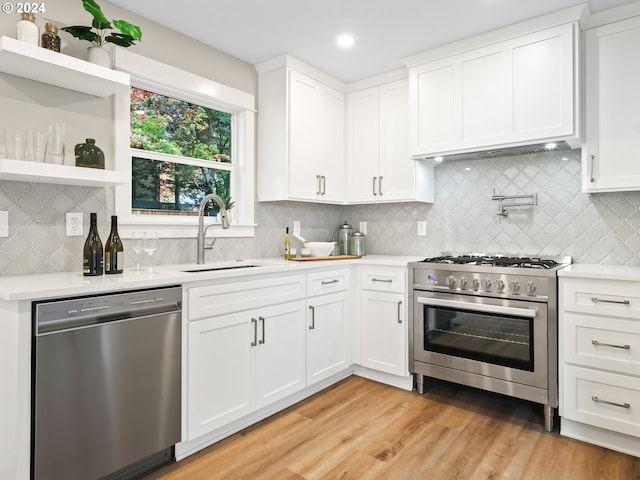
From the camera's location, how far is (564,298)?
90.6 inches

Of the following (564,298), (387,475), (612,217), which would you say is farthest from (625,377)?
(387,475)

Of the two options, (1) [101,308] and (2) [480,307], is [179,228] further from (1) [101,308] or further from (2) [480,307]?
(2) [480,307]

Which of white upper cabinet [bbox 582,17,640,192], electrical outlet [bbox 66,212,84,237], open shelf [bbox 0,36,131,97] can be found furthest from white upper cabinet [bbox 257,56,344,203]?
white upper cabinet [bbox 582,17,640,192]

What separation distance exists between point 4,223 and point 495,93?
9.82 ft

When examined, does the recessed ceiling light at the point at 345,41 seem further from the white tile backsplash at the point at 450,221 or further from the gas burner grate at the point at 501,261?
the gas burner grate at the point at 501,261

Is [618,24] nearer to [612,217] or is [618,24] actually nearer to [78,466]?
[612,217]

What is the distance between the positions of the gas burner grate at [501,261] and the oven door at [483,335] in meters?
0.23

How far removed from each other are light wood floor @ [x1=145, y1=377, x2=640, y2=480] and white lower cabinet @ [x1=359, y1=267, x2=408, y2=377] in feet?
1.02

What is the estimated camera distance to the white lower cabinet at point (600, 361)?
83.2 inches

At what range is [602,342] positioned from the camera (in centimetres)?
219

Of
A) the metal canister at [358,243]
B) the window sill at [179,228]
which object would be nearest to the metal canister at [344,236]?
the metal canister at [358,243]

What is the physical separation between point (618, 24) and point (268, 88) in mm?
2341

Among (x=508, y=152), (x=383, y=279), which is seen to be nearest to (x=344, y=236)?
(x=383, y=279)

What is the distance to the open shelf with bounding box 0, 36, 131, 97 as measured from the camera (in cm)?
174
